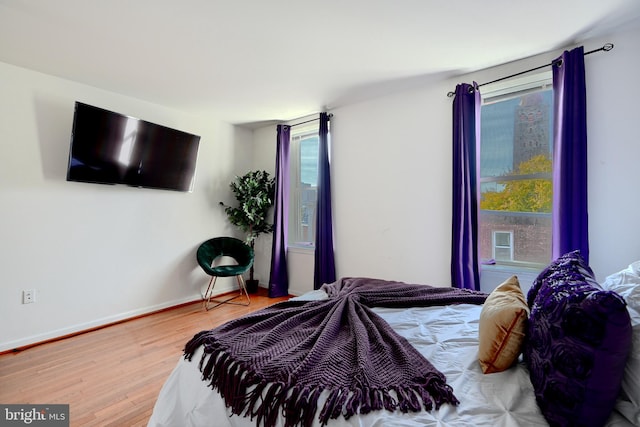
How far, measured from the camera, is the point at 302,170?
4145 millimetres

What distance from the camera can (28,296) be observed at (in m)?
2.54

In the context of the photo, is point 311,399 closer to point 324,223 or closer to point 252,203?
point 324,223

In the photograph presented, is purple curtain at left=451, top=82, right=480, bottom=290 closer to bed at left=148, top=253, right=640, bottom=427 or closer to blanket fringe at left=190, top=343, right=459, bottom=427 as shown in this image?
bed at left=148, top=253, right=640, bottom=427

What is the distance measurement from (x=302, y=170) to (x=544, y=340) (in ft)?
11.7

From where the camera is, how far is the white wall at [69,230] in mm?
2471

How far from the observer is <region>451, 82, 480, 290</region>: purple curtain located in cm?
249

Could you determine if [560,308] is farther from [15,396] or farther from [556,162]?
[15,396]

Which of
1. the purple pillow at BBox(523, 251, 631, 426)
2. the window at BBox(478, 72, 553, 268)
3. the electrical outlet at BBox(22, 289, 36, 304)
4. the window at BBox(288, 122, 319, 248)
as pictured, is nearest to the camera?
the purple pillow at BBox(523, 251, 631, 426)

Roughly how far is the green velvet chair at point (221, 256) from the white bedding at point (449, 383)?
88.4 inches

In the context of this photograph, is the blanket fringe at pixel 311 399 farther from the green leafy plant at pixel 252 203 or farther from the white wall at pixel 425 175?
the green leafy plant at pixel 252 203

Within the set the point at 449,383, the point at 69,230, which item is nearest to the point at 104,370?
the point at 69,230

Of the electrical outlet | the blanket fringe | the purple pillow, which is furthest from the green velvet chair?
the purple pillow

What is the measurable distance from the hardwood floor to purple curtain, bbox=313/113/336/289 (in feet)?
4.00

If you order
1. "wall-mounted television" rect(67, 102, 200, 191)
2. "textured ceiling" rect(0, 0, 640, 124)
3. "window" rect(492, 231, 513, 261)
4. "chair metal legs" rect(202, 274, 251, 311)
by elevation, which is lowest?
"chair metal legs" rect(202, 274, 251, 311)
